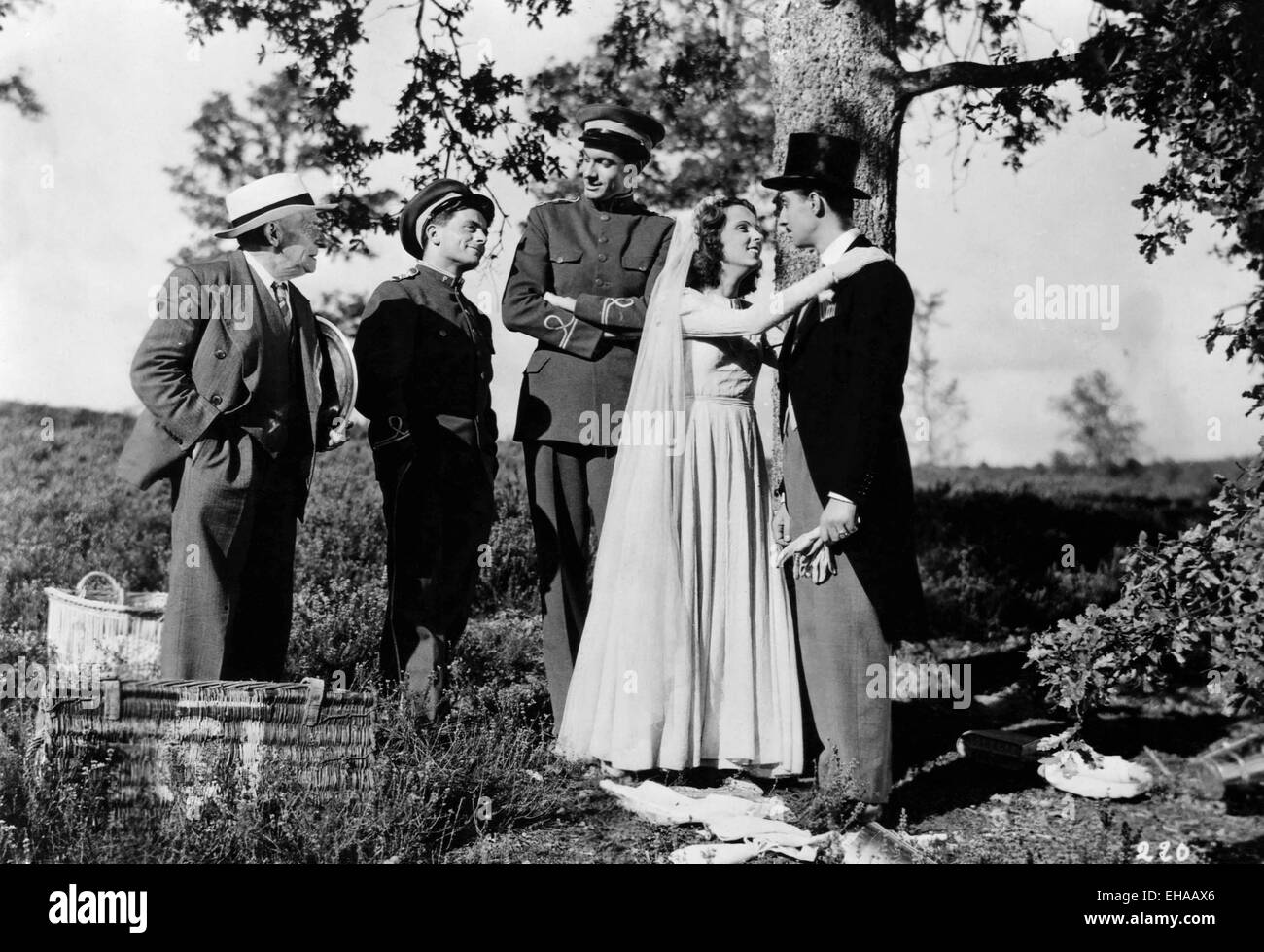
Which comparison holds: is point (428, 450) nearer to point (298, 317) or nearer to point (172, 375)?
point (298, 317)

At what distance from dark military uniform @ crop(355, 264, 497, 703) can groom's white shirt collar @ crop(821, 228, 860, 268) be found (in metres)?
1.63

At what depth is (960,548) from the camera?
32.6 feet

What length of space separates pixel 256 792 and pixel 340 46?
4.63 metres

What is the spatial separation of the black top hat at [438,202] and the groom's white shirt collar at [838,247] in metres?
1.56

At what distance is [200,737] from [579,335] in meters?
2.25

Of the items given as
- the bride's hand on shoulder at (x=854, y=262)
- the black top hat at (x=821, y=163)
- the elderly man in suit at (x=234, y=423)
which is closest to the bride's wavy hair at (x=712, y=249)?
the black top hat at (x=821, y=163)

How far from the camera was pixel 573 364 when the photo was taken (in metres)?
5.54

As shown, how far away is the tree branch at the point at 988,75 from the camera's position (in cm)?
654

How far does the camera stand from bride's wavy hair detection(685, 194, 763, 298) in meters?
5.19

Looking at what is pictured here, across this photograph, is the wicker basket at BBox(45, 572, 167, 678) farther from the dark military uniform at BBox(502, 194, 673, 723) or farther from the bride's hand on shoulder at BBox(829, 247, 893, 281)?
the bride's hand on shoulder at BBox(829, 247, 893, 281)

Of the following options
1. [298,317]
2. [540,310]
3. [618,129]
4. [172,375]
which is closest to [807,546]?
[540,310]
